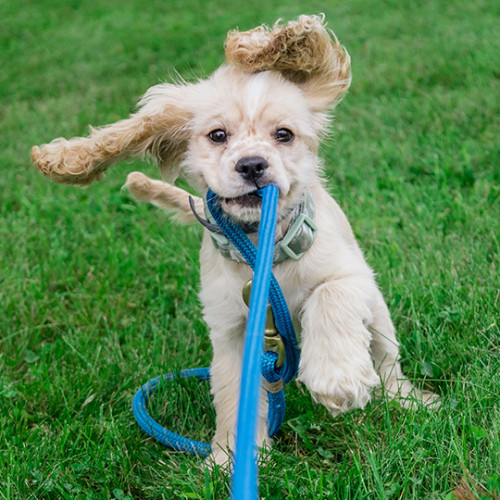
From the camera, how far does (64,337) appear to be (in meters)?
3.26

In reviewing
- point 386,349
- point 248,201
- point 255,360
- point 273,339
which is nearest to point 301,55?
point 248,201

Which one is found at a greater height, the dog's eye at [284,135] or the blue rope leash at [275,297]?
the dog's eye at [284,135]

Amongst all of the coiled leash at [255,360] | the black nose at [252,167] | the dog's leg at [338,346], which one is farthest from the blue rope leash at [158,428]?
the black nose at [252,167]

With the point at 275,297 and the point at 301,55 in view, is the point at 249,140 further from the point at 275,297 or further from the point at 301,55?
the point at 275,297

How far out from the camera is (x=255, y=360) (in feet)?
4.77

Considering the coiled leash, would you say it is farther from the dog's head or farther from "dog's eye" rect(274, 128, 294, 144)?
"dog's eye" rect(274, 128, 294, 144)

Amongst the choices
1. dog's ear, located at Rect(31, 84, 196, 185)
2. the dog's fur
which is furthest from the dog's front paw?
dog's ear, located at Rect(31, 84, 196, 185)

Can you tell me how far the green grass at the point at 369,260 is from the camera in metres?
2.20

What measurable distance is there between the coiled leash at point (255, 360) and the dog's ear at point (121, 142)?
0.35m

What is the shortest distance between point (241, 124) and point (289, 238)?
1.46 feet

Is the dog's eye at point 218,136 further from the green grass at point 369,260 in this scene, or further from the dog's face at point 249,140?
the green grass at point 369,260

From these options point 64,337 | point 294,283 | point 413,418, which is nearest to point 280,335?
point 294,283

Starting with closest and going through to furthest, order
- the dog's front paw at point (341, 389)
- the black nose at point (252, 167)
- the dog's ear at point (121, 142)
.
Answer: the dog's front paw at point (341, 389) < the black nose at point (252, 167) < the dog's ear at point (121, 142)

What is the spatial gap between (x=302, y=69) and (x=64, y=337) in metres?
1.72
